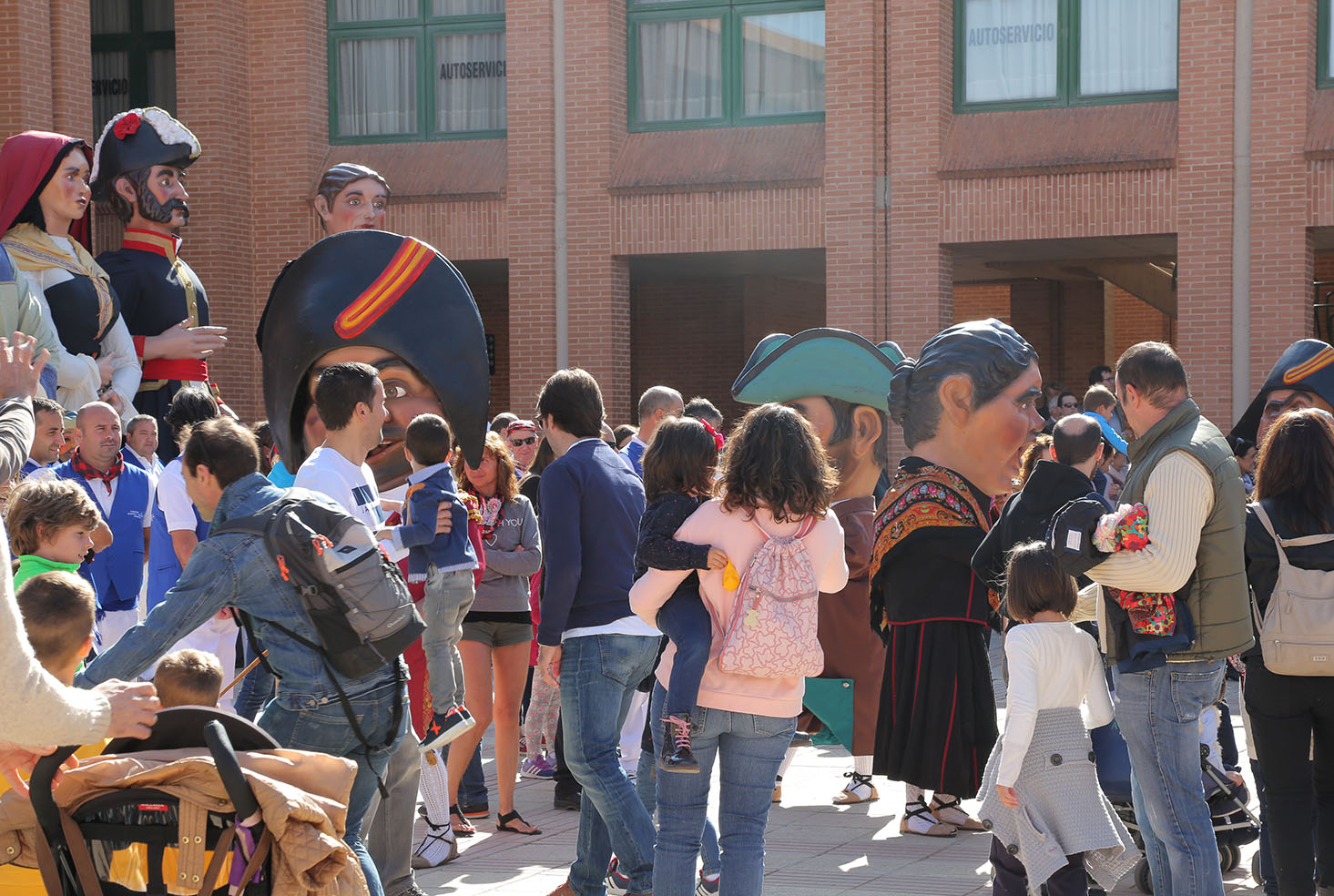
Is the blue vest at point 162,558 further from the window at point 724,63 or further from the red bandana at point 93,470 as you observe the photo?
the window at point 724,63

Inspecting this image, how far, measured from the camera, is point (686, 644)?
4.80 metres

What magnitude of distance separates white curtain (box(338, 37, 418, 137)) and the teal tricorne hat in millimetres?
13464

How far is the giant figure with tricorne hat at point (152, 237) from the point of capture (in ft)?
25.6

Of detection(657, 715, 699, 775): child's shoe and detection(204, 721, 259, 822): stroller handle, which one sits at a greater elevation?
detection(204, 721, 259, 822): stroller handle

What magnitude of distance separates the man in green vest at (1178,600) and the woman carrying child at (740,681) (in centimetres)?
109

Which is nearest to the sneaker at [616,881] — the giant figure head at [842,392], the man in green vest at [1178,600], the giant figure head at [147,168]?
the man in green vest at [1178,600]

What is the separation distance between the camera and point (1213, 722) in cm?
698

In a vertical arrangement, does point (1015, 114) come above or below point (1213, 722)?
above

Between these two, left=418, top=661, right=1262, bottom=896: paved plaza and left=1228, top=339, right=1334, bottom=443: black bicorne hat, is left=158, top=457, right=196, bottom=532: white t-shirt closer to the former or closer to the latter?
left=418, top=661, right=1262, bottom=896: paved plaza

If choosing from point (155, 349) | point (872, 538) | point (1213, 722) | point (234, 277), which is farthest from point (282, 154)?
point (1213, 722)

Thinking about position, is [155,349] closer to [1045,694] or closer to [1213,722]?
[1045,694]

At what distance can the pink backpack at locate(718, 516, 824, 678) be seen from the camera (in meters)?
4.74

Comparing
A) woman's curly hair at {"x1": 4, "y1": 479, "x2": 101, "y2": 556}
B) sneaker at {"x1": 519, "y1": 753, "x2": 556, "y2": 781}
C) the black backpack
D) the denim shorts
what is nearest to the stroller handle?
the black backpack

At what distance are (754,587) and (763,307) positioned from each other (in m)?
20.8
